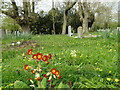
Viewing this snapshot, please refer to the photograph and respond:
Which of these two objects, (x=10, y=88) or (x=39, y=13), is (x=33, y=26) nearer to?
(x=39, y=13)

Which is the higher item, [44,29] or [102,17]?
[102,17]

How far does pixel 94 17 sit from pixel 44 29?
8953mm

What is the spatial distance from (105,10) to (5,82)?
1919 centimetres

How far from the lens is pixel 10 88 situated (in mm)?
1966

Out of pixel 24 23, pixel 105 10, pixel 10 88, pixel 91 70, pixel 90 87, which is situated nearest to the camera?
pixel 90 87

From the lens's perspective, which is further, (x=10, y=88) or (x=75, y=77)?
(x=75, y=77)

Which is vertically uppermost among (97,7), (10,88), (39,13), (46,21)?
(97,7)

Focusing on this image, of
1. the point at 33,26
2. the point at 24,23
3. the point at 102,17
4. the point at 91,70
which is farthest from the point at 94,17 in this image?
the point at 91,70

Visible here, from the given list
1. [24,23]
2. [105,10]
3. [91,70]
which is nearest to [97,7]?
[105,10]

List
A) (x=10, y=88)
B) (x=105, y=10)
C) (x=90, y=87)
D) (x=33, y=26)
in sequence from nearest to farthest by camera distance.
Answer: (x=90, y=87), (x=10, y=88), (x=33, y=26), (x=105, y=10)

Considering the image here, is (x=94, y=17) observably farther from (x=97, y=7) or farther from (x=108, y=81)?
(x=108, y=81)

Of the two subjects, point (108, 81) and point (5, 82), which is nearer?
point (108, 81)

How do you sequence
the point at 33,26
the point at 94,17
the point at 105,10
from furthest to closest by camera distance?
the point at 94,17 < the point at 105,10 < the point at 33,26

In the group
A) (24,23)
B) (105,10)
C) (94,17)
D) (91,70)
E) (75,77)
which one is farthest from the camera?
(94,17)
